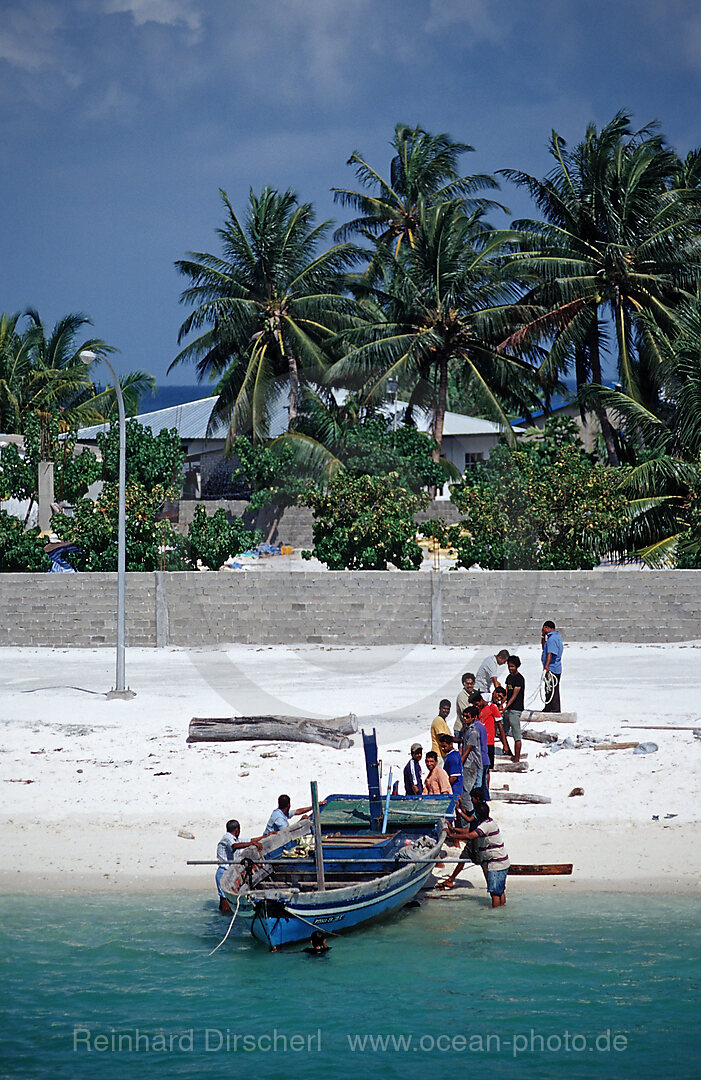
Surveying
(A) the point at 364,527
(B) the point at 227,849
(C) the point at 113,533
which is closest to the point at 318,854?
(B) the point at 227,849

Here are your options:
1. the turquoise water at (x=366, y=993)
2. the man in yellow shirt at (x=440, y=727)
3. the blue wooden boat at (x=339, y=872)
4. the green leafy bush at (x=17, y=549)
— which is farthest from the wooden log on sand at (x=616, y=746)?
the green leafy bush at (x=17, y=549)

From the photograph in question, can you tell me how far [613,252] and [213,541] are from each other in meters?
18.2

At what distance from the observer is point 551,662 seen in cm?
1942

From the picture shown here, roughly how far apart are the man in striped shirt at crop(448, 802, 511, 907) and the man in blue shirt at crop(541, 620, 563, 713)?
20.8ft

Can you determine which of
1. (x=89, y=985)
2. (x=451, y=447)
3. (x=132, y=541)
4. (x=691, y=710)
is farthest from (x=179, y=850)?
(x=451, y=447)

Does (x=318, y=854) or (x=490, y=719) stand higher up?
(x=490, y=719)

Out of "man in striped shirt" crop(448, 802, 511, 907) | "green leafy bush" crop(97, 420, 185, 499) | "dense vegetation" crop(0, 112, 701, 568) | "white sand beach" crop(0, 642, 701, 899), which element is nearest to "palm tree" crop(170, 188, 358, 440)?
"dense vegetation" crop(0, 112, 701, 568)

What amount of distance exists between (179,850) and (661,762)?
7.30 m

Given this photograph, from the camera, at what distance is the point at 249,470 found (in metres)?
43.3

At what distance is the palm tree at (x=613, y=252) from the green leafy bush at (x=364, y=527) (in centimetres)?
1163

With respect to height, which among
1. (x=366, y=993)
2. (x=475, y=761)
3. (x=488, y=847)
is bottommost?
(x=366, y=993)

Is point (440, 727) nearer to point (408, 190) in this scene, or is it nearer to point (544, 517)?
point (544, 517)

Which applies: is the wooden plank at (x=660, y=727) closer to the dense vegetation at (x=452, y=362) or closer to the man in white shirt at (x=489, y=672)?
the man in white shirt at (x=489, y=672)

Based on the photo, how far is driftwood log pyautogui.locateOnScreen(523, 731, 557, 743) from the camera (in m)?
18.1
